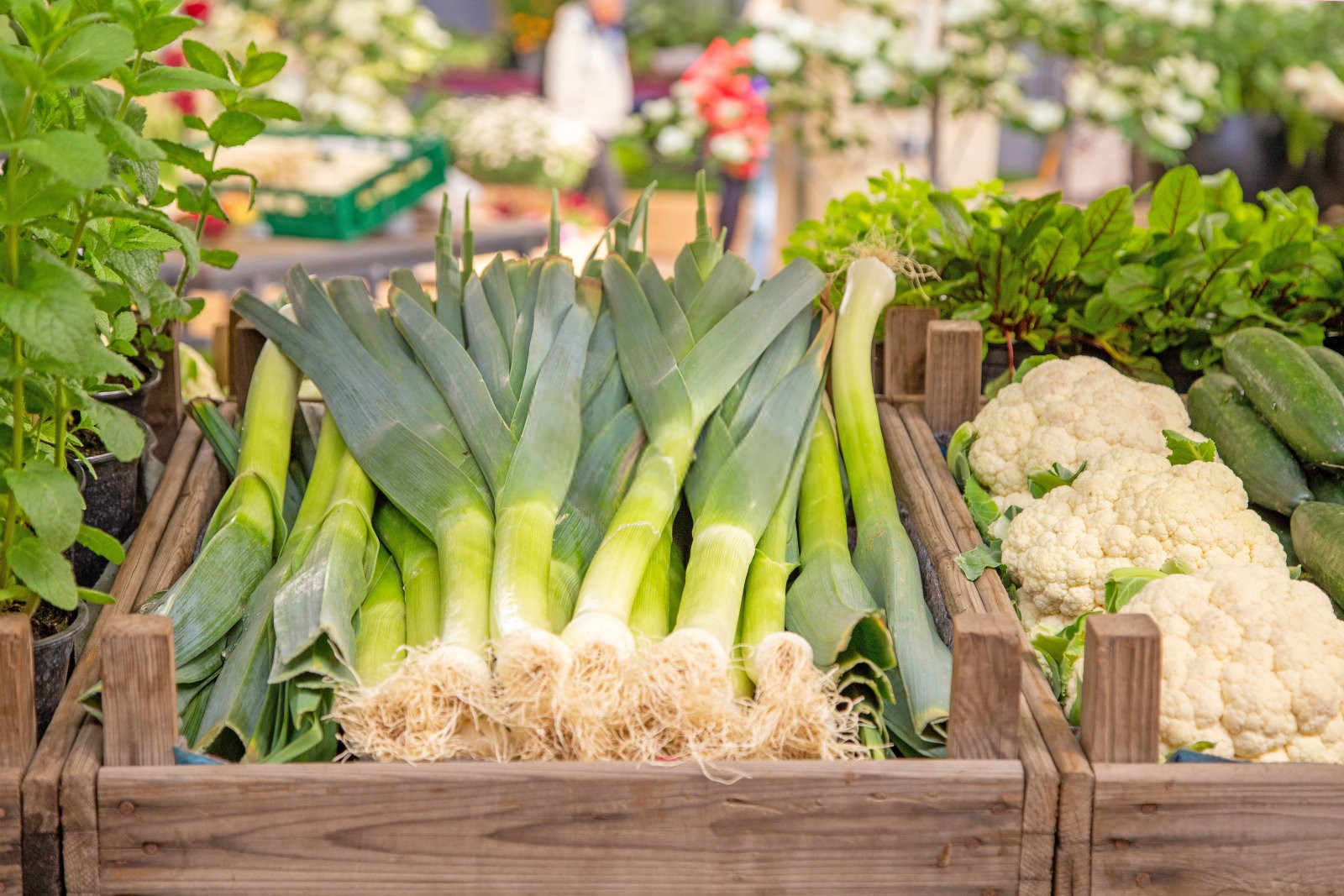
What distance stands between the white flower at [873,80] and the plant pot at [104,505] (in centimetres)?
362

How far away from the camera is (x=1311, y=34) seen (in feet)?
18.6

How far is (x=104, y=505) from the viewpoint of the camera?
149 cm

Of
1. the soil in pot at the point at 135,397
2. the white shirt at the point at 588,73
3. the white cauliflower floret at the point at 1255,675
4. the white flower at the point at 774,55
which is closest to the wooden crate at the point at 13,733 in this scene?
the soil in pot at the point at 135,397

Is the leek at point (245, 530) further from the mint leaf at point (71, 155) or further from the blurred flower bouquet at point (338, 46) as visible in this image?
the blurred flower bouquet at point (338, 46)

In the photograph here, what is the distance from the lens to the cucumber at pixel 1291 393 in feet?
4.84

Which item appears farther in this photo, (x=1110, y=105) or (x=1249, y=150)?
(x=1249, y=150)

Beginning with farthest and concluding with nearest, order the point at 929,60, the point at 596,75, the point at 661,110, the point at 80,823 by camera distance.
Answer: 1. the point at 596,75
2. the point at 661,110
3. the point at 929,60
4. the point at 80,823

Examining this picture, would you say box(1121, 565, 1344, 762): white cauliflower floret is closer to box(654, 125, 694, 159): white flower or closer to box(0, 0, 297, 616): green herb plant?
box(0, 0, 297, 616): green herb plant

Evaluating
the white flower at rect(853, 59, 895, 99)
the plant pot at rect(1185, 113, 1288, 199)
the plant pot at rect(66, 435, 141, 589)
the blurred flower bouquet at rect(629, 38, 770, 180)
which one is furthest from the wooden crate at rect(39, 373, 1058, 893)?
the plant pot at rect(1185, 113, 1288, 199)

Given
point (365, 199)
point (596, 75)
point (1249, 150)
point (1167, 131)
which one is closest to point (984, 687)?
point (365, 199)

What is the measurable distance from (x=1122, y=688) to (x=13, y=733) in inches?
36.2

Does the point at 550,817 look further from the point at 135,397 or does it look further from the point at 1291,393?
the point at 1291,393

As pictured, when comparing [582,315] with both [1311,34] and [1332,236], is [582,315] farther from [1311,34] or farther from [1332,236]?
[1311,34]

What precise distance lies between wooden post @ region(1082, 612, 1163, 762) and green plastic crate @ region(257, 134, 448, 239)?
12.7ft
